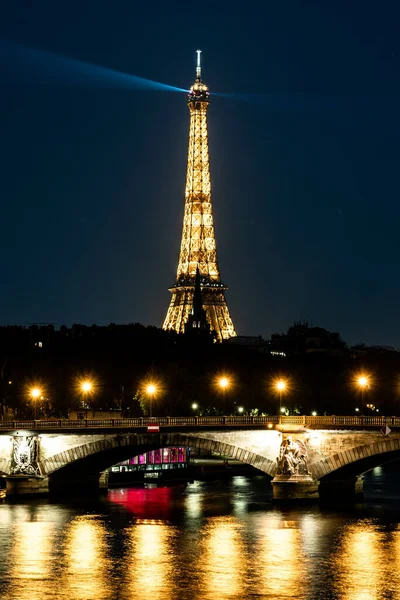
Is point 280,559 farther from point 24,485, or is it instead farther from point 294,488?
point 24,485

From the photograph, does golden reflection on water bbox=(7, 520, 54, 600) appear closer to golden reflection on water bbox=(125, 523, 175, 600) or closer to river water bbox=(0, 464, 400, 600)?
river water bbox=(0, 464, 400, 600)

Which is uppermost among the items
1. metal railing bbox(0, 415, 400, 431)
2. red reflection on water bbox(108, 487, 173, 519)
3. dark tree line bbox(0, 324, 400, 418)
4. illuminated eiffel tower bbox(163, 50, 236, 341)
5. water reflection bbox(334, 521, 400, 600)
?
illuminated eiffel tower bbox(163, 50, 236, 341)

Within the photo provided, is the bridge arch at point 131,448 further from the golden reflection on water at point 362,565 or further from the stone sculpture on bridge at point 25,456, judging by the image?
the golden reflection on water at point 362,565

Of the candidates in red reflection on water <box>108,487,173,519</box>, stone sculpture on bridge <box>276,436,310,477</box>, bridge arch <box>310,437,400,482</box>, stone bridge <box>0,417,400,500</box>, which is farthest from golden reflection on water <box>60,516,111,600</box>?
bridge arch <box>310,437,400,482</box>

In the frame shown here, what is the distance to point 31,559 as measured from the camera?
59781 mm

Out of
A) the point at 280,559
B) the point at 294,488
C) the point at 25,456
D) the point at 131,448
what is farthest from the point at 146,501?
the point at 280,559

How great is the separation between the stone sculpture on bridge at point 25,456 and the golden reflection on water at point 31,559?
1325cm

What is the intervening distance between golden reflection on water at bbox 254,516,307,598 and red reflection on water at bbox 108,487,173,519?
6.86 metres

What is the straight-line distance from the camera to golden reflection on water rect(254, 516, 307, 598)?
5322 cm

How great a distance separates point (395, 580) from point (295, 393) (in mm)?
88090

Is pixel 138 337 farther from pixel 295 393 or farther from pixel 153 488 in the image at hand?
pixel 153 488

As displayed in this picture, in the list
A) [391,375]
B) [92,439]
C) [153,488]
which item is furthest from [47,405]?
[391,375]

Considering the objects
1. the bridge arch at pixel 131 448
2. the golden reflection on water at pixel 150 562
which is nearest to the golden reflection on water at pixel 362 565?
the golden reflection on water at pixel 150 562

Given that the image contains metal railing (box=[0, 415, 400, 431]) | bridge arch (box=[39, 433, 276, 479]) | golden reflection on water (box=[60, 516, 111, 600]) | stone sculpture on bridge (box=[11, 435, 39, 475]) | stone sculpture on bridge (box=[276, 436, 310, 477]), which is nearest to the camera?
golden reflection on water (box=[60, 516, 111, 600])
